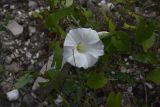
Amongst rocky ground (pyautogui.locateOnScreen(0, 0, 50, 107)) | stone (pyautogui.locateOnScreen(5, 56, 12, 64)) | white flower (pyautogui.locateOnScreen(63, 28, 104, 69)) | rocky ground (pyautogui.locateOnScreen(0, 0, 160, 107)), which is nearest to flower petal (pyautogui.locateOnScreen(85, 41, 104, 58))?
white flower (pyautogui.locateOnScreen(63, 28, 104, 69))

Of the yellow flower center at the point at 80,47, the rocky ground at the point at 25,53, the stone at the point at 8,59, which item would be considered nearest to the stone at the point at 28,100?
the rocky ground at the point at 25,53

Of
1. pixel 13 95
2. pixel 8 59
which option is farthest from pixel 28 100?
pixel 8 59

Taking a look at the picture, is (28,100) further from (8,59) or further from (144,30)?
(144,30)

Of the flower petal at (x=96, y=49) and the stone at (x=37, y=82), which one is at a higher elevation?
the flower petal at (x=96, y=49)

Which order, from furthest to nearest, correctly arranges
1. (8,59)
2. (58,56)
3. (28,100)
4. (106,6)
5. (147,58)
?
Answer: 1. (106,6)
2. (8,59)
3. (28,100)
4. (147,58)
5. (58,56)

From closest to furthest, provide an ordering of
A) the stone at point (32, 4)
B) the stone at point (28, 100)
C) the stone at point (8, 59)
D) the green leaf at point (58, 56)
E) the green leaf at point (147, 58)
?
the green leaf at point (58, 56)
the green leaf at point (147, 58)
the stone at point (28, 100)
the stone at point (8, 59)
the stone at point (32, 4)

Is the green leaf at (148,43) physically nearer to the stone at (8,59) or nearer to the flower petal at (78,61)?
the flower petal at (78,61)
